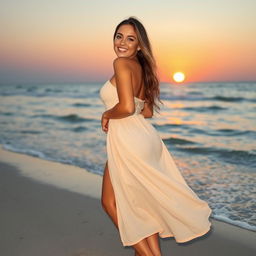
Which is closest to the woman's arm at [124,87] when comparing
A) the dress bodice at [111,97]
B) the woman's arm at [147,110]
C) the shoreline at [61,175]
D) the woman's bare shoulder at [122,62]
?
the woman's bare shoulder at [122,62]

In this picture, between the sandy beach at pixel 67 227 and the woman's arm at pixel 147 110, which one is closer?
the woman's arm at pixel 147 110

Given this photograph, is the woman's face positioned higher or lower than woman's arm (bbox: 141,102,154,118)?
higher

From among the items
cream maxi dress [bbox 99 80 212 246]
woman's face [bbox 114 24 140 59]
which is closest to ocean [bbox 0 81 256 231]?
cream maxi dress [bbox 99 80 212 246]

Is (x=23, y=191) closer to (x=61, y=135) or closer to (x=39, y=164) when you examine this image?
(x=39, y=164)

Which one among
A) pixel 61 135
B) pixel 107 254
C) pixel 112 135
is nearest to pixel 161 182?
pixel 112 135

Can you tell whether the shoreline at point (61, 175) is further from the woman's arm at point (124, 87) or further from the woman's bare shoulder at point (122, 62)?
the woman's bare shoulder at point (122, 62)

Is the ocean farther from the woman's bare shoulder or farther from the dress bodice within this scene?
the woman's bare shoulder

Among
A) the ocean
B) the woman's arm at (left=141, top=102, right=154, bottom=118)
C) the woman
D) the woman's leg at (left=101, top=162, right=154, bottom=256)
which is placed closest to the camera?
the woman

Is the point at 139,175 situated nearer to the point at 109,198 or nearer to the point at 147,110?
the point at 109,198

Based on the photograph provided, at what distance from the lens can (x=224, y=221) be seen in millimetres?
4273

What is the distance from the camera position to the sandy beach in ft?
11.4

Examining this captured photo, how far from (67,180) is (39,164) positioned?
4.37 ft

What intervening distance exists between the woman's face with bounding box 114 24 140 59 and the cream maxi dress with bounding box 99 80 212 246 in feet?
0.96

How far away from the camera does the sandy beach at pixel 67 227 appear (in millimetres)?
3471
